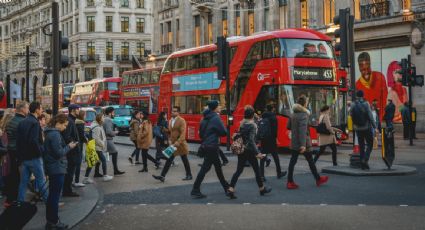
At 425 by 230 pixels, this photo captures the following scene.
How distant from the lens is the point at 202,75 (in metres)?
24.6

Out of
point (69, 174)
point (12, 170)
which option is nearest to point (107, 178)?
point (69, 174)

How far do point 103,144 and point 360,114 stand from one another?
583cm

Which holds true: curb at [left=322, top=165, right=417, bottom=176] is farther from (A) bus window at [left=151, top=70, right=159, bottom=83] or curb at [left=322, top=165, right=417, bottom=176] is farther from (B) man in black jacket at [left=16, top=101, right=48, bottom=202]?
(A) bus window at [left=151, top=70, right=159, bottom=83]

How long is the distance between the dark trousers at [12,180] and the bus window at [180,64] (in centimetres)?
1709

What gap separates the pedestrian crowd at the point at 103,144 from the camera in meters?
7.99

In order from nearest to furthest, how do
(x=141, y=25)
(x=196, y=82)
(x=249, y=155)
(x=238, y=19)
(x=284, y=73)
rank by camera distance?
1. (x=249, y=155)
2. (x=284, y=73)
3. (x=196, y=82)
4. (x=238, y=19)
5. (x=141, y=25)

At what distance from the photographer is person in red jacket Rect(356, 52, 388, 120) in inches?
1173

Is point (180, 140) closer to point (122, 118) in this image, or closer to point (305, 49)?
point (305, 49)

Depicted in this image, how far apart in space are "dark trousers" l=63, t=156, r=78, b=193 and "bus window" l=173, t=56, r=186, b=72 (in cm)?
1546

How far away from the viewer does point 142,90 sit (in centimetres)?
3562

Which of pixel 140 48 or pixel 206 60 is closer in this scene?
pixel 206 60

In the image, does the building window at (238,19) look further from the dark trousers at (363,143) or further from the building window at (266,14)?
the dark trousers at (363,143)

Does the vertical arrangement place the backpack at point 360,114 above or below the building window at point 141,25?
below

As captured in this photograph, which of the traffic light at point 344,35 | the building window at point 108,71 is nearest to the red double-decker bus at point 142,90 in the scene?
the traffic light at point 344,35
